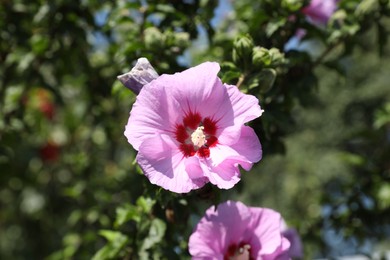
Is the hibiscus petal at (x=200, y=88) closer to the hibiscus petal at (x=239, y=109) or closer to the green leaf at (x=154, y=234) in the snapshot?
the hibiscus petal at (x=239, y=109)

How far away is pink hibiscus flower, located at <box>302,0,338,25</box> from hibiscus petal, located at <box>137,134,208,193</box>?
2.86ft

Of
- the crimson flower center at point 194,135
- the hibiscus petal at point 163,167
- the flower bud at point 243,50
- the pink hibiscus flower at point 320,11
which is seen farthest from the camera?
the pink hibiscus flower at point 320,11

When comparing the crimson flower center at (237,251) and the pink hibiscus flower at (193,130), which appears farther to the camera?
the crimson flower center at (237,251)

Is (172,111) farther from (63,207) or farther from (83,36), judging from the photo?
(63,207)

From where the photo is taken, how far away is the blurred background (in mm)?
1563

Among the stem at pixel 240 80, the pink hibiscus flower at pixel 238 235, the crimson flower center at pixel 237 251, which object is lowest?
the crimson flower center at pixel 237 251

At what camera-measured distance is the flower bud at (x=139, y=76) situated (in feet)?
4.20

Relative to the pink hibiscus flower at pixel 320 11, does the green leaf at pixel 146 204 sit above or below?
below

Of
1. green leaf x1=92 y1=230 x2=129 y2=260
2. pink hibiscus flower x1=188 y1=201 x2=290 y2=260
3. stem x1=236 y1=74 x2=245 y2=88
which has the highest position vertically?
stem x1=236 y1=74 x2=245 y2=88

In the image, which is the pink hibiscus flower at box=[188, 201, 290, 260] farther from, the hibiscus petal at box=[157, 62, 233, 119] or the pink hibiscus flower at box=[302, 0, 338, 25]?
the pink hibiscus flower at box=[302, 0, 338, 25]

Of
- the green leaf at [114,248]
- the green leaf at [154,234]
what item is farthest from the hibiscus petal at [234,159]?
the green leaf at [114,248]

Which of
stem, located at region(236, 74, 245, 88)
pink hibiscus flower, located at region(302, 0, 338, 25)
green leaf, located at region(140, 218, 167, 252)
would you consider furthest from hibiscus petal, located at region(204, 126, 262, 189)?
pink hibiscus flower, located at region(302, 0, 338, 25)

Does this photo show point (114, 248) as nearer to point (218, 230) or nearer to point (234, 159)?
point (218, 230)

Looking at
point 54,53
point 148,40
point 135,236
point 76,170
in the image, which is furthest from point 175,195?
point 76,170
